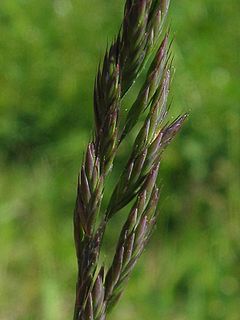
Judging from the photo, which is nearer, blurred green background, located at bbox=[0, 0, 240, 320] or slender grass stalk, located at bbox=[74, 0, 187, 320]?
slender grass stalk, located at bbox=[74, 0, 187, 320]

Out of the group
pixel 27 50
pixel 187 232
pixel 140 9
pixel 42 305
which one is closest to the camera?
pixel 140 9

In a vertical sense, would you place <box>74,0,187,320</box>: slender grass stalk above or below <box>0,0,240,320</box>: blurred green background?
below

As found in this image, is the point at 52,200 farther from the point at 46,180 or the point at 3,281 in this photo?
the point at 3,281

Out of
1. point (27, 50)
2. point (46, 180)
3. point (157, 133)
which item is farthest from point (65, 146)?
point (157, 133)

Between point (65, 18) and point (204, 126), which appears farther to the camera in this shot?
point (65, 18)

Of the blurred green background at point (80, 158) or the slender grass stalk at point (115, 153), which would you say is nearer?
the slender grass stalk at point (115, 153)
